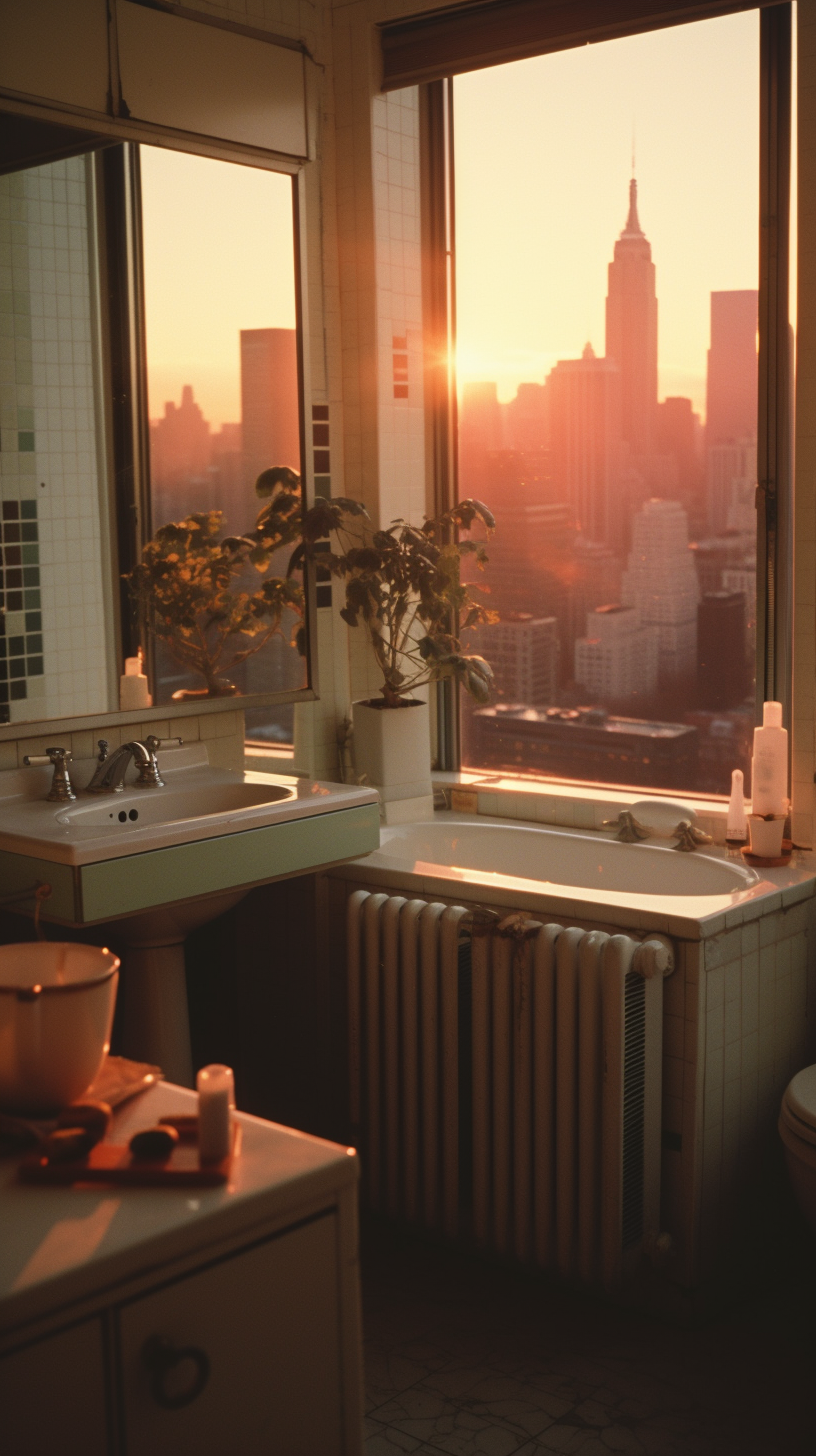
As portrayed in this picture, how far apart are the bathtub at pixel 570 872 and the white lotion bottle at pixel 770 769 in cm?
13

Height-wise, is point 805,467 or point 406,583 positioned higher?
point 805,467

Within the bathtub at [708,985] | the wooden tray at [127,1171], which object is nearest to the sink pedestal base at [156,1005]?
the bathtub at [708,985]

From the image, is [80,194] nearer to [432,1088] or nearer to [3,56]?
[3,56]

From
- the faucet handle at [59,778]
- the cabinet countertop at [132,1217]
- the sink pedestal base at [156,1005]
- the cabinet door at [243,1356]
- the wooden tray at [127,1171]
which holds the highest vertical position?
the faucet handle at [59,778]

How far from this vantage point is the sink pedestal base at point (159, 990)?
2.70 metres

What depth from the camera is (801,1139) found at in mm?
2420

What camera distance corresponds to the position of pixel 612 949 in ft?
8.21

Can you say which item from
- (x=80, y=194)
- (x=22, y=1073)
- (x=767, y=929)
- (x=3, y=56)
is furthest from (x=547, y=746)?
(x=22, y=1073)

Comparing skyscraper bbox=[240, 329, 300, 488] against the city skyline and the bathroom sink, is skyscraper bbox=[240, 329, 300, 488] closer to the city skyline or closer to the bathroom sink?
the city skyline

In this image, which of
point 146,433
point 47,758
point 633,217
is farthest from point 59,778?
point 633,217

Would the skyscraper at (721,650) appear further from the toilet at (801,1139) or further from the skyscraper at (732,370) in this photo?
the toilet at (801,1139)

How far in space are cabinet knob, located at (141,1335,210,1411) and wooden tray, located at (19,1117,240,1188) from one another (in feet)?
0.43

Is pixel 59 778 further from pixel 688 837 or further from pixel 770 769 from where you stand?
pixel 770 769

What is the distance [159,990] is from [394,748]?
0.91 metres
